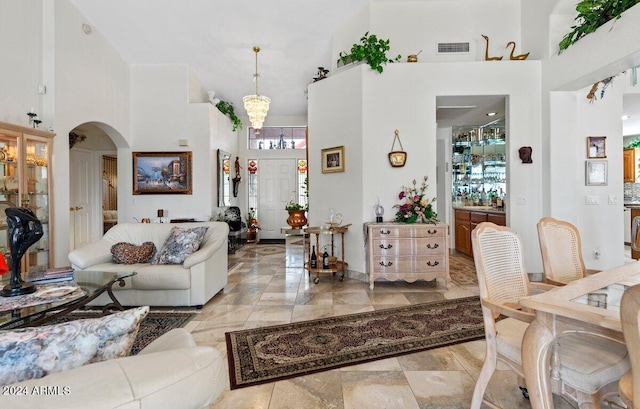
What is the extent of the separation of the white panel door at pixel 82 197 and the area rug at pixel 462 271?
707 centimetres

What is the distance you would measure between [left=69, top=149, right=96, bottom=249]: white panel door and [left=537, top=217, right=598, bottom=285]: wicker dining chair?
301 inches

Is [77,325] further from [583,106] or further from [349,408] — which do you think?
[583,106]

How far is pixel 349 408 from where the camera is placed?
1719mm

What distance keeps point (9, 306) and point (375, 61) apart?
4.25 m

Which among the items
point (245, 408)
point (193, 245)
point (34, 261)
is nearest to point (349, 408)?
point (245, 408)

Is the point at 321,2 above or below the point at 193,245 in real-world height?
above

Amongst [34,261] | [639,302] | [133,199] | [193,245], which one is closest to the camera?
[639,302]

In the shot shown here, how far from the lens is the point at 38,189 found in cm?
398

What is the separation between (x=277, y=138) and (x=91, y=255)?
5.76 metres

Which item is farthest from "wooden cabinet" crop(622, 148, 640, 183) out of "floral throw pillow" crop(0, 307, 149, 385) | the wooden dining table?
"floral throw pillow" crop(0, 307, 149, 385)

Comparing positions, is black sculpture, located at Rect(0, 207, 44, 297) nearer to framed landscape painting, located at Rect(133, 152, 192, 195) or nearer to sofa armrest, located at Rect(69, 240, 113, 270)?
sofa armrest, located at Rect(69, 240, 113, 270)

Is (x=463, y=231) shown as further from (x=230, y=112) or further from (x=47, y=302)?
(x=47, y=302)

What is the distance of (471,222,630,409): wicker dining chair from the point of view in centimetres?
123

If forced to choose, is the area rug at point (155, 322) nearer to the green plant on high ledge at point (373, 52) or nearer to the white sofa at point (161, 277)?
the white sofa at point (161, 277)
